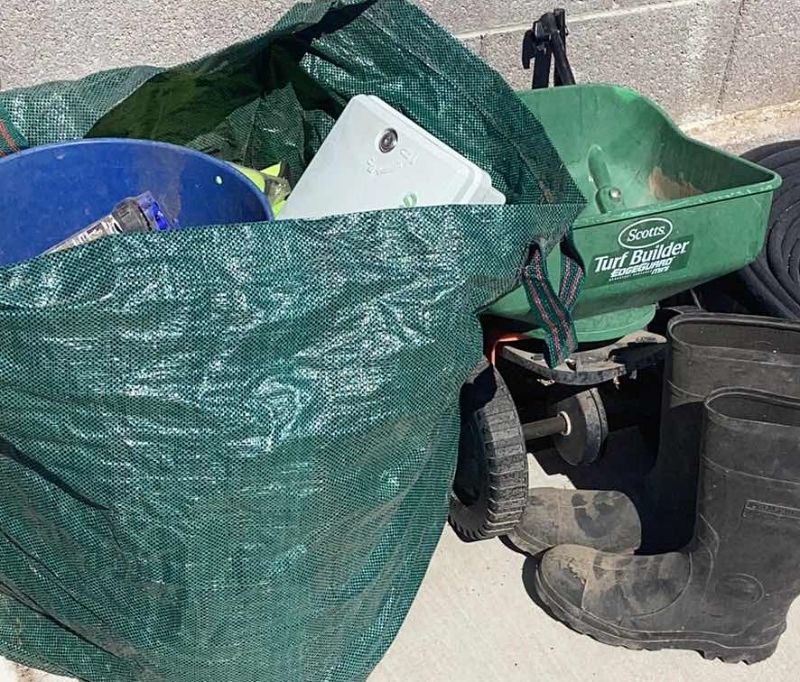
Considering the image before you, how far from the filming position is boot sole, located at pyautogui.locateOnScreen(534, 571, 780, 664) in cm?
A: 158

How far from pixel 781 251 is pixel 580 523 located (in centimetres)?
77

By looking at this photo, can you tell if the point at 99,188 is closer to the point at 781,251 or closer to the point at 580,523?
the point at 580,523

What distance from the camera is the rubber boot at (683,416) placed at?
5.05ft

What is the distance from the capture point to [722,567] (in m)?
1.52

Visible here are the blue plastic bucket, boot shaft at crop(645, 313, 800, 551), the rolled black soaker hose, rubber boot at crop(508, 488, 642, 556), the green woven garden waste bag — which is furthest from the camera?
the rolled black soaker hose

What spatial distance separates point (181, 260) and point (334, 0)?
635mm

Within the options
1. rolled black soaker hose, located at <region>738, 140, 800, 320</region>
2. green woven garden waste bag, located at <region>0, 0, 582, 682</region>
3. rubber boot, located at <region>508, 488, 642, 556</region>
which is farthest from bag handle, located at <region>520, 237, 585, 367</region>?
rolled black soaker hose, located at <region>738, 140, 800, 320</region>

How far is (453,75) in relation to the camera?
55.8 inches

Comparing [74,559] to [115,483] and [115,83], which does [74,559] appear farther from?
[115,83]

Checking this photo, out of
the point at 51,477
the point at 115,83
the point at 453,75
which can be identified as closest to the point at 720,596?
the point at 453,75

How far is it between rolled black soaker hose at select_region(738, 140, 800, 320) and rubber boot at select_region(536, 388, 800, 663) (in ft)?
1.69

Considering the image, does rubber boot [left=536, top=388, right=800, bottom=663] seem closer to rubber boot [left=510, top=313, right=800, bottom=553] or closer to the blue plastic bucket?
rubber boot [left=510, top=313, right=800, bottom=553]

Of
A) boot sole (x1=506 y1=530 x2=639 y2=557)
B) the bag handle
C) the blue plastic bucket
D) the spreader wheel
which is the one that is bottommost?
boot sole (x1=506 y1=530 x2=639 y2=557)

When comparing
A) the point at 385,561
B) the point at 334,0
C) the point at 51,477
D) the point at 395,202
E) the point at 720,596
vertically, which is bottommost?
the point at 720,596
